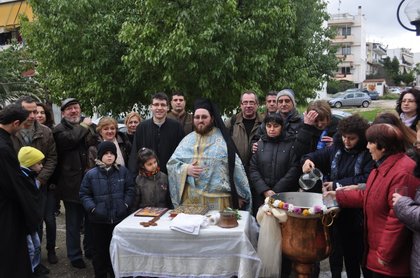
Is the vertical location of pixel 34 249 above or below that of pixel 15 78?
below

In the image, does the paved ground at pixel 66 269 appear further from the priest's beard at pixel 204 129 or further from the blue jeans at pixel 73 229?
the priest's beard at pixel 204 129

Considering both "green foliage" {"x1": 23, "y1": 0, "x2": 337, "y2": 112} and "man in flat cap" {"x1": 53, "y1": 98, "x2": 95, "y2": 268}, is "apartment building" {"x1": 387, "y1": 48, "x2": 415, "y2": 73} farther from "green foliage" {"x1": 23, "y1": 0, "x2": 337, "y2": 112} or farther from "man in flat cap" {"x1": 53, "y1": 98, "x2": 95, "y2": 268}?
"man in flat cap" {"x1": 53, "y1": 98, "x2": 95, "y2": 268}

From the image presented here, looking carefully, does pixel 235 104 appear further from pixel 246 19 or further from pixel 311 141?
pixel 311 141

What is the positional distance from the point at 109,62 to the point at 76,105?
13.2 feet

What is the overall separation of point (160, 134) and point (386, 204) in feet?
8.46

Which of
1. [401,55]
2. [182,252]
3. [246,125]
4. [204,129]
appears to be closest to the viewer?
[182,252]

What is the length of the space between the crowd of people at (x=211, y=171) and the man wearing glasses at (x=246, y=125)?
1 centimetres

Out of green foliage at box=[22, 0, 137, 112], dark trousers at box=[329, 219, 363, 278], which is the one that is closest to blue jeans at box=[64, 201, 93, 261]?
dark trousers at box=[329, 219, 363, 278]

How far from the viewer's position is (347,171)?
3568 millimetres

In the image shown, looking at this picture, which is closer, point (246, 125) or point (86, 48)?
point (246, 125)

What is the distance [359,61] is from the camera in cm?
6372

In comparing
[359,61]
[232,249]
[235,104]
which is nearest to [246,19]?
[235,104]

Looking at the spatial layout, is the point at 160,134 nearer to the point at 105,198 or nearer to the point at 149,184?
the point at 149,184

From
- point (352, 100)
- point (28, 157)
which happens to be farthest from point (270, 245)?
point (352, 100)
